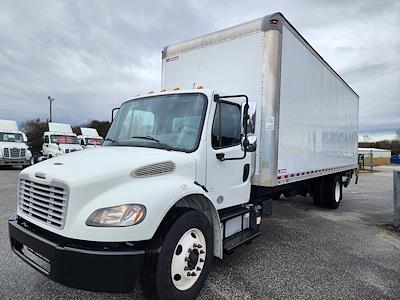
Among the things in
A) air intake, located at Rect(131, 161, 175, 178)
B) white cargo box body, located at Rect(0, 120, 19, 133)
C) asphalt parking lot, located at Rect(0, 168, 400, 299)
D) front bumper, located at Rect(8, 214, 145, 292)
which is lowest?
asphalt parking lot, located at Rect(0, 168, 400, 299)

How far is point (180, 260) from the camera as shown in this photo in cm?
304

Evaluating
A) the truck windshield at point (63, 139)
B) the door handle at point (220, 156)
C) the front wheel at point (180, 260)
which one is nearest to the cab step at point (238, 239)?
the front wheel at point (180, 260)

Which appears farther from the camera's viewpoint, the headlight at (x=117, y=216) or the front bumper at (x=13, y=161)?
the front bumper at (x=13, y=161)

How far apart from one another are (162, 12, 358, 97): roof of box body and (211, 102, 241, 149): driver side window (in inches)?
52.5

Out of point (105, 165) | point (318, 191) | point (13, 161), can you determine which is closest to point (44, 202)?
point (105, 165)

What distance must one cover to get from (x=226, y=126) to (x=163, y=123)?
822 mm

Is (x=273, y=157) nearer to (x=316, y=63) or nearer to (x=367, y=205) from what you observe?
(x=316, y=63)

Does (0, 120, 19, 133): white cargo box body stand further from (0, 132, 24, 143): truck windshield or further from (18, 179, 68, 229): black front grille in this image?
(18, 179, 68, 229): black front grille

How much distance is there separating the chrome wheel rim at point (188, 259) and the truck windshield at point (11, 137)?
20270 millimetres

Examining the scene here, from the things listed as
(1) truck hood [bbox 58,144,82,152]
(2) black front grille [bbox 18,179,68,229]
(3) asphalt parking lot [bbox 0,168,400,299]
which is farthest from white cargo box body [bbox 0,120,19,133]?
(2) black front grille [bbox 18,179,68,229]

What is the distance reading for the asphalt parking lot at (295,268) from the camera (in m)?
3.54

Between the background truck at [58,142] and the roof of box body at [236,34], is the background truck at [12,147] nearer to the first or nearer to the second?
the background truck at [58,142]

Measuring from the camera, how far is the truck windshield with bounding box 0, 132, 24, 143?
19.5m

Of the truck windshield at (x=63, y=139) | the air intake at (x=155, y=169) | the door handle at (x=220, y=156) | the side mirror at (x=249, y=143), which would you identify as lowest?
the air intake at (x=155, y=169)
